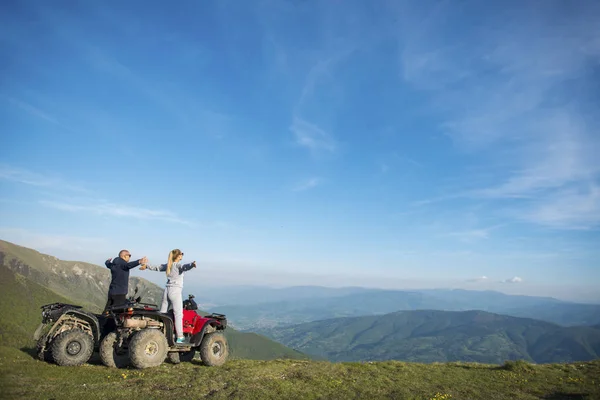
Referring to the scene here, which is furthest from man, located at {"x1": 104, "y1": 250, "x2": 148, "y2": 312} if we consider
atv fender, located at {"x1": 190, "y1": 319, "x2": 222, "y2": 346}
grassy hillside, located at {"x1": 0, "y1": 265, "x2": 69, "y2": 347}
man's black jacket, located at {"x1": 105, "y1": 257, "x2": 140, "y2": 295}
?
grassy hillside, located at {"x1": 0, "y1": 265, "x2": 69, "y2": 347}

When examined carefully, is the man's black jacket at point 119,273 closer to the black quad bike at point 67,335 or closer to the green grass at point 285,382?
the black quad bike at point 67,335

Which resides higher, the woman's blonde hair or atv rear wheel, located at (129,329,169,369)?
the woman's blonde hair

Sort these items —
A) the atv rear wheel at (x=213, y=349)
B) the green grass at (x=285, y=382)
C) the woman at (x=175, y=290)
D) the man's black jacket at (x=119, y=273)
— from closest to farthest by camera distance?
the green grass at (x=285, y=382) < the woman at (x=175, y=290) < the man's black jacket at (x=119, y=273) < the atv rear wheel at (x=213, y=349)

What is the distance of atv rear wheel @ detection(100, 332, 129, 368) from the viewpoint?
10117 mm

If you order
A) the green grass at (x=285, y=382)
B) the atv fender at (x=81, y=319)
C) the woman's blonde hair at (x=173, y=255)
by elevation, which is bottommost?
the green grass at (x=285, y=382)

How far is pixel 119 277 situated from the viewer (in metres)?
11.5

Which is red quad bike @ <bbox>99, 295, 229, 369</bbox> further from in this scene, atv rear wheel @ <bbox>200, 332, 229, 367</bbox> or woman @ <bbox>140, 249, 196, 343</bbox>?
woman @ <bbox>140, 249, 196, 343</bbox>

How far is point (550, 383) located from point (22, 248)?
228151mm

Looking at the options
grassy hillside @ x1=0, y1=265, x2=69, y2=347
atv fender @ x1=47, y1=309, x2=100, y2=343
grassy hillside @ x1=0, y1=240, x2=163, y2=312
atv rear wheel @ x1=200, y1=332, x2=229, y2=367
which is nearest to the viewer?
atv fender @ x1=47, y1=309, x2=100, y2=343

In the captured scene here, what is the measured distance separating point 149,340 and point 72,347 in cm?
225

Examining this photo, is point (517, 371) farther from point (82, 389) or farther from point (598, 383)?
point (82, 389)

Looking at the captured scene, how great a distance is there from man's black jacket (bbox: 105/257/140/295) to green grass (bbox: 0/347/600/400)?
7.98 ft

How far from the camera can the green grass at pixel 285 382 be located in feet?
25.6

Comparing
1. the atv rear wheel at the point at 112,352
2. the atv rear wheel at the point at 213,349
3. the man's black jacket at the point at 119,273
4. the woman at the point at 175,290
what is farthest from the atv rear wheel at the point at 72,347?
the atv rear wheel at the point at 213,349
